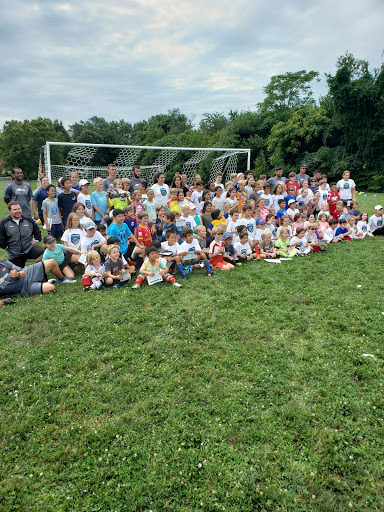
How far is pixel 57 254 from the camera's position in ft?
A: 23.3

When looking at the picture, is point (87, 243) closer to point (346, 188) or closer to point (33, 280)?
point (33, 280)

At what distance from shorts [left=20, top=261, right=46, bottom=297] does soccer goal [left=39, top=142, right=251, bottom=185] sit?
5.25 m

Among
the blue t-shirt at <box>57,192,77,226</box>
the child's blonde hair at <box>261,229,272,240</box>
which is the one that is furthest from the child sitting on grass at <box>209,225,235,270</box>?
the blue t-shirt at <box>57,192,77,226</box>

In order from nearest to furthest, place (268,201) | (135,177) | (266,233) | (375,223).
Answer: (266,233) → (135,177) → (268,201) → (375,223)

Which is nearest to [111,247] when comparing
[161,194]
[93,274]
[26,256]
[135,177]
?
[93,274]

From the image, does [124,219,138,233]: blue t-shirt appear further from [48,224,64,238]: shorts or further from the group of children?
[48,224,64,238]: shorts

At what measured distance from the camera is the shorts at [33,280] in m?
6.45

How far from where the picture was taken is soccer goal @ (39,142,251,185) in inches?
654

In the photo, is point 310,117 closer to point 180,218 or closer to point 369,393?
point 180,218

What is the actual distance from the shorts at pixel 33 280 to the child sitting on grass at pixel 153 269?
1.93 meters

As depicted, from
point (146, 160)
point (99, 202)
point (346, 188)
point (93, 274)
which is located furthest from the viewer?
point (146, 160)

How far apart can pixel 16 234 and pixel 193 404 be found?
5.65 m

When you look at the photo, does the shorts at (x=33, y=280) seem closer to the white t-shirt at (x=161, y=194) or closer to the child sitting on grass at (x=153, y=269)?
the child sitting on grass at (x=153, y=269)

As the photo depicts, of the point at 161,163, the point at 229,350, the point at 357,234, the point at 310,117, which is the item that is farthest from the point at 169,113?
the point at 229,350
